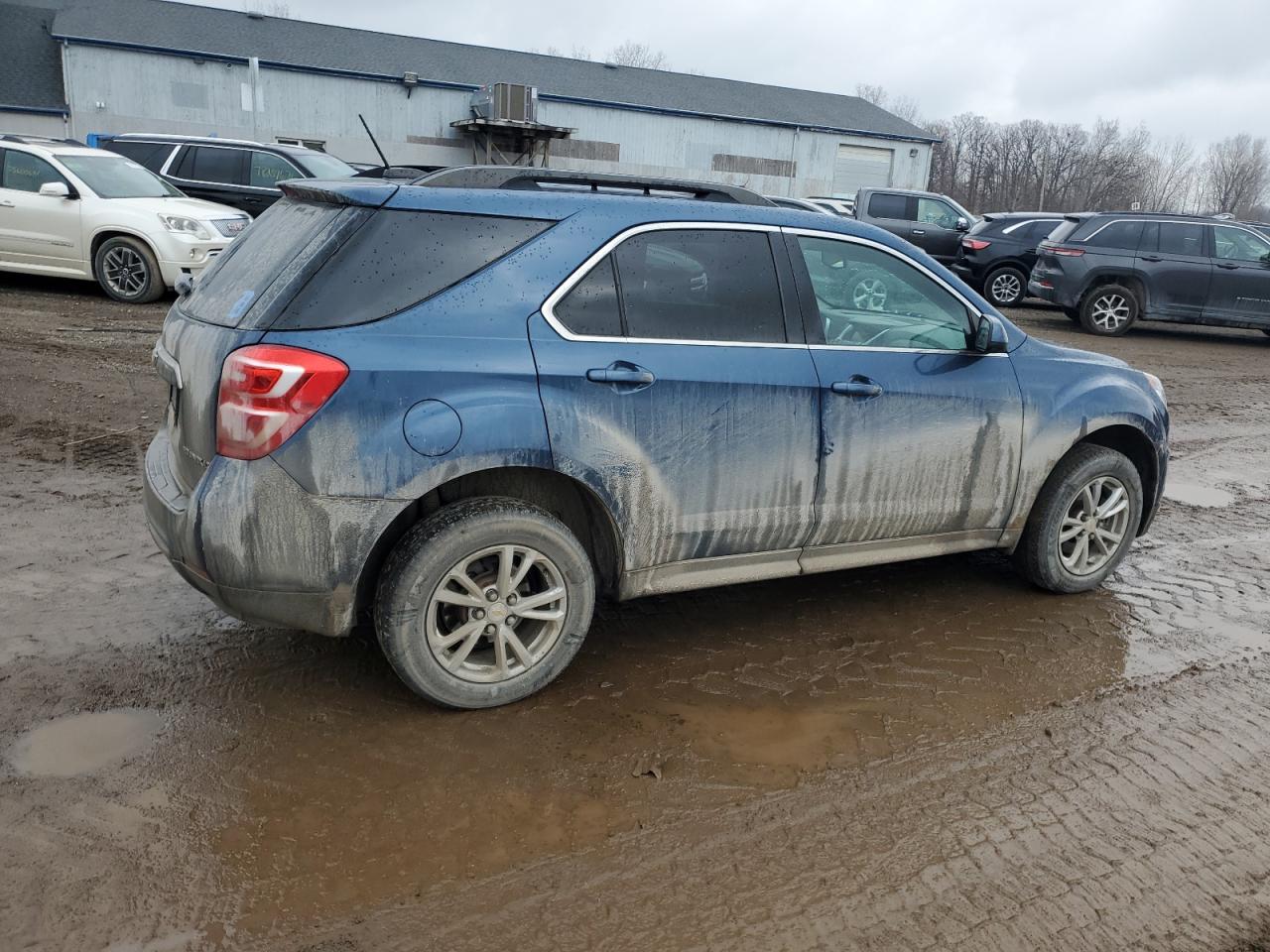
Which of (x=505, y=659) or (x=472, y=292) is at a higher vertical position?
(x=472, y=292)

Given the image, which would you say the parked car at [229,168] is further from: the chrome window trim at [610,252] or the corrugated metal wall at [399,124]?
the corrugated metal wall at [399,124]

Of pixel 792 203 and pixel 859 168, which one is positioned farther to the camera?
pixel 859 168

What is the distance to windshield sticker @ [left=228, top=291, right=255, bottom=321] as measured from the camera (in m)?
3.32

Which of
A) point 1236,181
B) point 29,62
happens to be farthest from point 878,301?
point 1236,181

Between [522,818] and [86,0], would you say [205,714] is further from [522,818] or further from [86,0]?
[86,0]

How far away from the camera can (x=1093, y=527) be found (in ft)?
15.8

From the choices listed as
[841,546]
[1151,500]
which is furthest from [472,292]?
[1151,500]

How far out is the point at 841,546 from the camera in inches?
163

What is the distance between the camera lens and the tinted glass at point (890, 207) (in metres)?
19.2

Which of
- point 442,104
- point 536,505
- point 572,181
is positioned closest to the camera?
point 536,505

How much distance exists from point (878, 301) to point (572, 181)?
139cm

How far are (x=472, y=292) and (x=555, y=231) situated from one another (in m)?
0.40

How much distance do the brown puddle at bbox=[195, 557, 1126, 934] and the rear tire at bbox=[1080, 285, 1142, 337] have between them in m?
10.8

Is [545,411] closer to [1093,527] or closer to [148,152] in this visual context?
[1093,527]
